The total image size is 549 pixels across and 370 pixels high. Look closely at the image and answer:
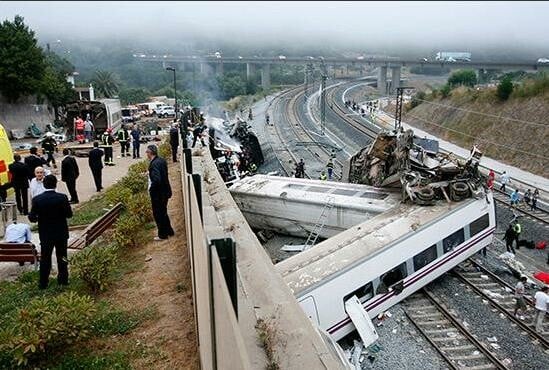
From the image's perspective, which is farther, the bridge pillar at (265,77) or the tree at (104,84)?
the bridge pillar at (265,77)

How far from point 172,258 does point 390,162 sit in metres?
11.6

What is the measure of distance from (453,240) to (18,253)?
35.3 ft

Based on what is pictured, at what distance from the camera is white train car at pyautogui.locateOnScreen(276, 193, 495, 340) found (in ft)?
34.9

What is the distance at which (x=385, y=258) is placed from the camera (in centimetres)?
→ 1184

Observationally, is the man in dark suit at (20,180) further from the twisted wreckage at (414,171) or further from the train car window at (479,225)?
the train car window at (479,225)

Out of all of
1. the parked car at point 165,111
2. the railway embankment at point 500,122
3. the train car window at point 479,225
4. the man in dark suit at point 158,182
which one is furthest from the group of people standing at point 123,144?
the parked car at point 165,111

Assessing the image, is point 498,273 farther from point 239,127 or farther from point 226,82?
point 226,82

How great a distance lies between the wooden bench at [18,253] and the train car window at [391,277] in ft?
24.4

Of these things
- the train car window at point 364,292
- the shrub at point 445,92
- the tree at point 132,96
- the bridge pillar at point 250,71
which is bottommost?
the train car window at point 364,292

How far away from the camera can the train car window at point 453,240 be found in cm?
1355

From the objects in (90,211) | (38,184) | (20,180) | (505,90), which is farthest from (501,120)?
(38,184)

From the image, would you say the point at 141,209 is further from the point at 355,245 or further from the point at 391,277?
the point at 391,277

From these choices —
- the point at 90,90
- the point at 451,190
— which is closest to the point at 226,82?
the point at 90,90

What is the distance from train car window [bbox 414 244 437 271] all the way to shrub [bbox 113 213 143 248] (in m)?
7.05
